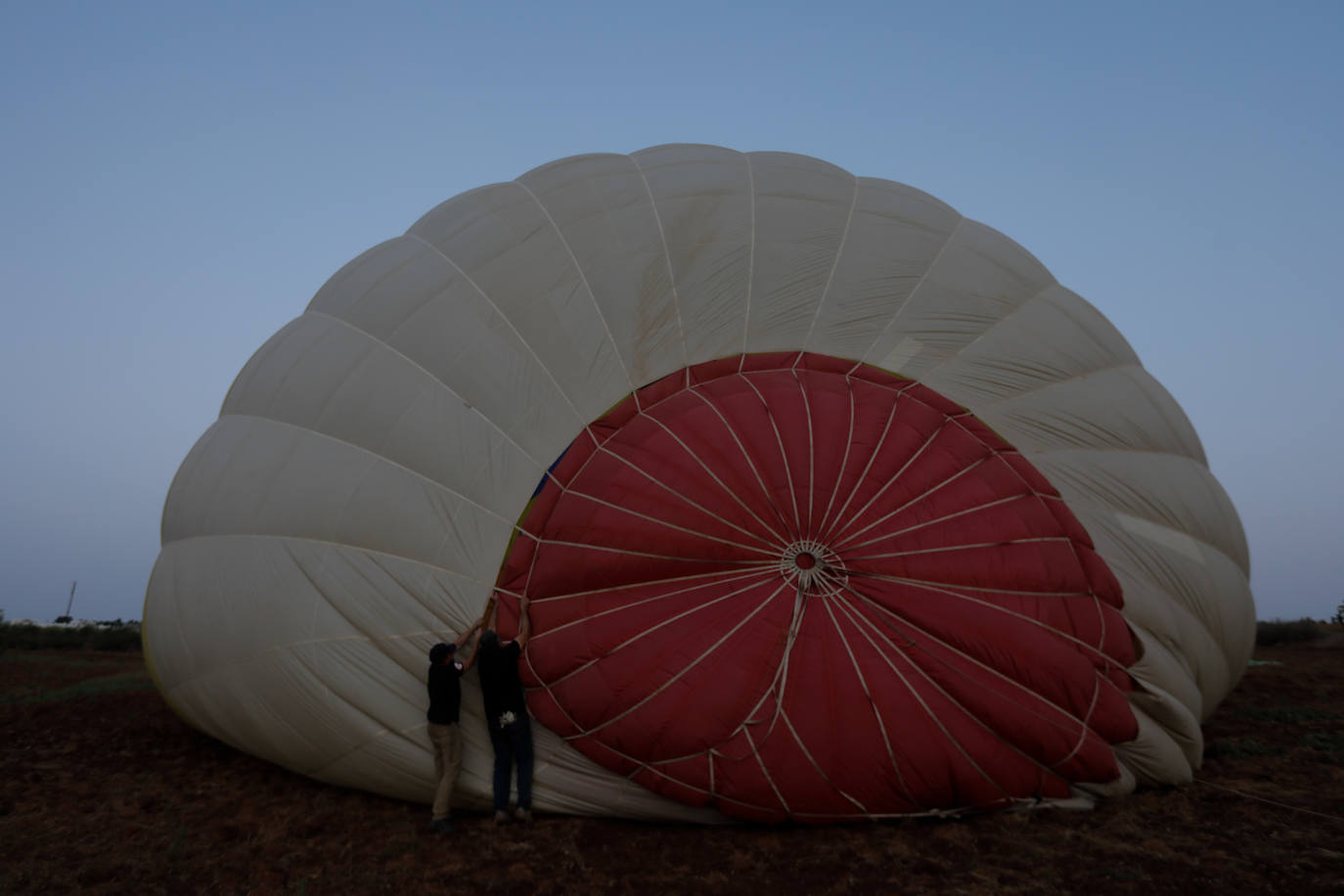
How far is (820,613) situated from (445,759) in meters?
2.29

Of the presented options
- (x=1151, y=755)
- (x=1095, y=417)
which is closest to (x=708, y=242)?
(x=1095, y=417)

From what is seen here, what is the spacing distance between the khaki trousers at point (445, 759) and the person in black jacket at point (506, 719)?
0.72 ft

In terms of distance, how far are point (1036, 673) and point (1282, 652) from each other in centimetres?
897

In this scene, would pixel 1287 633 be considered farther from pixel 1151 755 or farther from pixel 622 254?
pixel 622 254

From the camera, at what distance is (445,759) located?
4879mm

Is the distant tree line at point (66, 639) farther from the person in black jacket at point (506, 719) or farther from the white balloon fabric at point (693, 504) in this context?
the person in black jacket at point (506, 719)

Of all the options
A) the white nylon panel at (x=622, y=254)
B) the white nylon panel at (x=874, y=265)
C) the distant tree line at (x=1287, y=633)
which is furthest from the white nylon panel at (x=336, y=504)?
the distant tree line at (x=1287, y=633)

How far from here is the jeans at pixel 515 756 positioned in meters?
4.84

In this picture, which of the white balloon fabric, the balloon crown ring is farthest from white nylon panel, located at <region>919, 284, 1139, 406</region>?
the balloon crown ring

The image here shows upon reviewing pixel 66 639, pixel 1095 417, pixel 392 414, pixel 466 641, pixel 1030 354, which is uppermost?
pixel 1030 354

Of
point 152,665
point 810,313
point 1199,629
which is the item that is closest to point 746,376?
point 810,313

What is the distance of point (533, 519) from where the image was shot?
17.0ft

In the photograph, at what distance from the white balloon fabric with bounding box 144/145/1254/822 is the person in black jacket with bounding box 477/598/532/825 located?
11 cm

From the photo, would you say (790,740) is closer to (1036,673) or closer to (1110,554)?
(1036,673)
